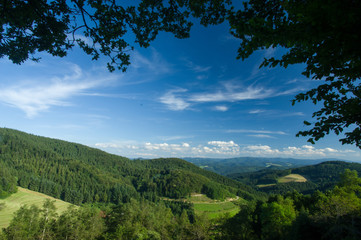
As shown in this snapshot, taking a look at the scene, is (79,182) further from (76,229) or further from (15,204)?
(76,229)

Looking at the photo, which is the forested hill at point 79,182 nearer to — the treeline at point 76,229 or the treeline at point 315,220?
the treeline at point 76,229

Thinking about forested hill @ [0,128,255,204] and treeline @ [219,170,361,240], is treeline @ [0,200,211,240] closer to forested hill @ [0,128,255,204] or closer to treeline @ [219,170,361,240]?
treeline @ [219,170,361,240]

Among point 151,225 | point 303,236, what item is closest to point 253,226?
point 303,236

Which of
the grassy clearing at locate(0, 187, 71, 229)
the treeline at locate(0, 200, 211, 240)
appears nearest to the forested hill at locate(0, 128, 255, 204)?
the grassy clearing at locate(0, 187, 71, 229)

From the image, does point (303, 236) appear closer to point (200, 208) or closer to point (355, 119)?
point (355, 119)

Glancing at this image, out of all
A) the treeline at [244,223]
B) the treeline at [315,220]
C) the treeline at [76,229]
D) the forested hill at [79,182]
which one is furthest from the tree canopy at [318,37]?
the forested hill at [79,182]

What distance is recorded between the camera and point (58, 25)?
5.41 metres

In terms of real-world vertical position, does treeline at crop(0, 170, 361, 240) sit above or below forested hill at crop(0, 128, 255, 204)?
above

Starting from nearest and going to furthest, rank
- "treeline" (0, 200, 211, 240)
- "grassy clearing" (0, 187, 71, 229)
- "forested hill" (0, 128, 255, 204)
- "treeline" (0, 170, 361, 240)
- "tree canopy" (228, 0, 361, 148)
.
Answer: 1. "tree canopy" (228, 0, 361, 148)
2. "treeline" (0, 170, 361, 240)
3. "treeline" (0, 200, 211, 240)
4. "grassy clearing" (0, 187, 71, 229)
5. "forested hill" (0, 128, 255, 204)

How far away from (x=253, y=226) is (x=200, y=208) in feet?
247

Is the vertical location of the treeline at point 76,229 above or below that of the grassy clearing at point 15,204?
above

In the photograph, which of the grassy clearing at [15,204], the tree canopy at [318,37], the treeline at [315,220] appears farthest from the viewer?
the grassy clearing at [15,204]

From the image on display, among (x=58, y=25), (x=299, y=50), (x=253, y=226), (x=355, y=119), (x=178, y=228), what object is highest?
(x=58, y=25)

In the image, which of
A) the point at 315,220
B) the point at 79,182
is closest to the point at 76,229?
the point at 315,220
